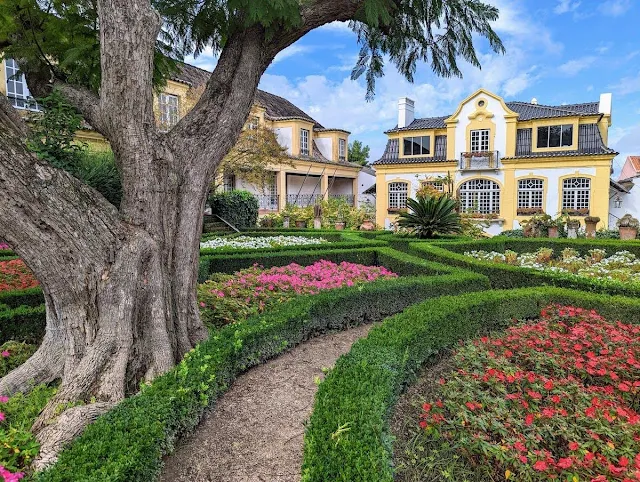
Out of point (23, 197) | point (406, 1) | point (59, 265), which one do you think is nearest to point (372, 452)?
point (59, 265)

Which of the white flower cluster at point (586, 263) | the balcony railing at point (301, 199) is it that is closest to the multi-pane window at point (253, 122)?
the balcony railing at point (301, 199)

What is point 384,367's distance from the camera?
3.20 metres

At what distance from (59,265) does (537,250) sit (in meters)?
10.3

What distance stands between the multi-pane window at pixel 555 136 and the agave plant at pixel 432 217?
46.8ft

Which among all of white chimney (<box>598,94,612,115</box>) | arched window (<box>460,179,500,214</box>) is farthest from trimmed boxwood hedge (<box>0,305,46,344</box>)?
white chimney (<box>598,94,612,115</box>)

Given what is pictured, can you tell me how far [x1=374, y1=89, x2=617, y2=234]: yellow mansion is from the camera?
20.8 m

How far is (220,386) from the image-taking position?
3416 millimetres

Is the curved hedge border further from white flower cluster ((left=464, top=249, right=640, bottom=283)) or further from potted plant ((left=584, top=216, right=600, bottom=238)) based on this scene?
potted plant ((left=584, top=216, right=600, bottom=238))

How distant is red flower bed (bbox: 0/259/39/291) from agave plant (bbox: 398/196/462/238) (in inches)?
316

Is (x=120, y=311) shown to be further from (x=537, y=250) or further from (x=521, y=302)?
(x=537, y=250)

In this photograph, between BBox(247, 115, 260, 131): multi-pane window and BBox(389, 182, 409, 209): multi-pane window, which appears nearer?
BBox(247, 115, 260, 131): multi-pane window

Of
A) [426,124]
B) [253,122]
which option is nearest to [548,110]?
[426,124]

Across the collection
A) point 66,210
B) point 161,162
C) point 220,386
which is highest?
point 161,162

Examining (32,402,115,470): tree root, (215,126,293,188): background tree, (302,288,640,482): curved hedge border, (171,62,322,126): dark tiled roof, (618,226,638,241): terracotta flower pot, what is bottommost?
(32,402,115,470): tree root
